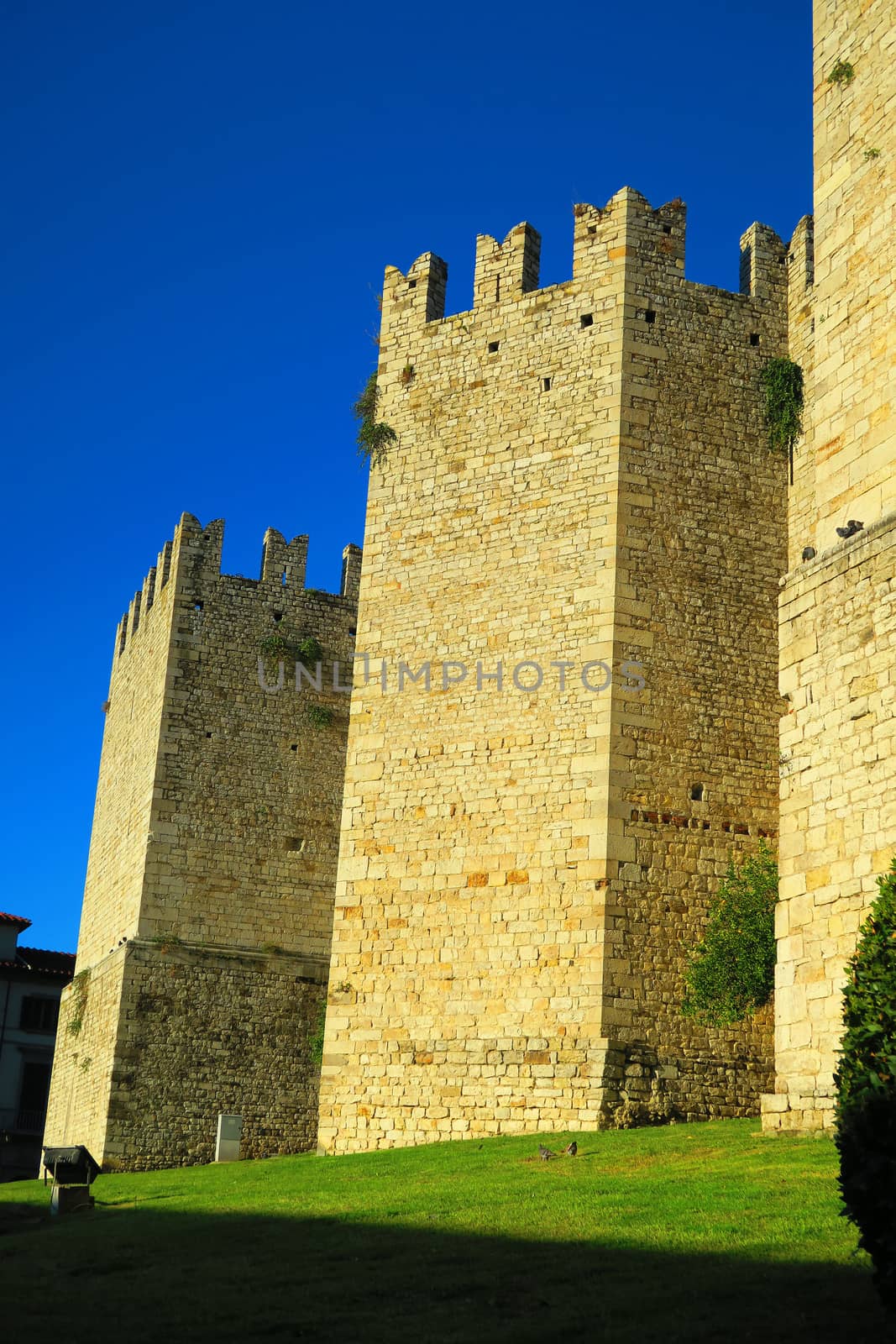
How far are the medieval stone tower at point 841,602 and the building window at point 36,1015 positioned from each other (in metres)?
26.2

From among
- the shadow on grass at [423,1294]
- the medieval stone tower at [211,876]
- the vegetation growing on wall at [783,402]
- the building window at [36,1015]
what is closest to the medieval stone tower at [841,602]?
the shadow on grass at [423,1294]

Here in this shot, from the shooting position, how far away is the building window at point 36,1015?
3553cm

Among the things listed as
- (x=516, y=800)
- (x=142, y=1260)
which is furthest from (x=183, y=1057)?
(x=142, y=1260)

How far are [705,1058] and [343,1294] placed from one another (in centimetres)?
842

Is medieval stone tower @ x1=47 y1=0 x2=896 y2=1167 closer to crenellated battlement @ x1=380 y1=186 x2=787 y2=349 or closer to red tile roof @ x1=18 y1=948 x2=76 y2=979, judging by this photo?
crenellated battlement @ x1=380 y1=186 x2=787 y2=349

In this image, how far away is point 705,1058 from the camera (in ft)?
53.7

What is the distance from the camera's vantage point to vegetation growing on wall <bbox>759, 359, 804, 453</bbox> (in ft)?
60.5

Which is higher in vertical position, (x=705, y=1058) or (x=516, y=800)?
(x=516, y=800)

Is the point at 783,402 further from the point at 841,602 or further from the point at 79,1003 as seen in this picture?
the point at 79,1003

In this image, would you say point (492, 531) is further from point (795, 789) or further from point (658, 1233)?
point (658, 1233)

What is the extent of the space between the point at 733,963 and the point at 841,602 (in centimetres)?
539

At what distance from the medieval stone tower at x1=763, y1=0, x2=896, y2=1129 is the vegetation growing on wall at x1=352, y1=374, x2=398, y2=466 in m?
7.04

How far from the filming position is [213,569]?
24812mm

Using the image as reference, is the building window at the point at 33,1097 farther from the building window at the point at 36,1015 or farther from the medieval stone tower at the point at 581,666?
the medieval stone tower at the point at 581,666
